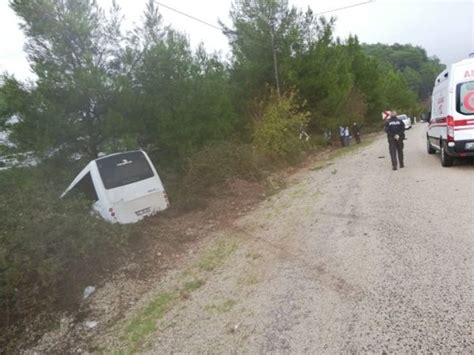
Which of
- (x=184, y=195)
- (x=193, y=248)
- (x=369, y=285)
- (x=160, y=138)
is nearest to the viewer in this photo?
(x=369, y=285)

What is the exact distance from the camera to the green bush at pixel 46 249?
4.49 metres

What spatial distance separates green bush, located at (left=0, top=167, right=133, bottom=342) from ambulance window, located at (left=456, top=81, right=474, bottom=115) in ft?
27.4

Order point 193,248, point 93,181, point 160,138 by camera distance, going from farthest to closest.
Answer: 1. point 160,138
2. point 93,181
3. point 193,248

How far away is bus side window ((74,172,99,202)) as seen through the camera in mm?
8016

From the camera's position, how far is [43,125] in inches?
408

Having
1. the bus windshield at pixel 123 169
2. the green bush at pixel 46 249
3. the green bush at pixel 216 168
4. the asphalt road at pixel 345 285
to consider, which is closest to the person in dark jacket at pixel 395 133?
the asphalt road at pixel 345 285

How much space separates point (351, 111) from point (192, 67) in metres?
17.7

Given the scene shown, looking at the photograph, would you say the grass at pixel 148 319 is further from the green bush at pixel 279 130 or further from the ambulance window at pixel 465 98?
the green bush at pixel 279 130

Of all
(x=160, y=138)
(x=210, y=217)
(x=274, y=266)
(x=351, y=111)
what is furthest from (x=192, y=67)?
(x=351, y=111)

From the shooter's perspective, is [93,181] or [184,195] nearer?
[93,181]

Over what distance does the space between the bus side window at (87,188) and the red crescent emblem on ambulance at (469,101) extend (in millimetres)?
9148

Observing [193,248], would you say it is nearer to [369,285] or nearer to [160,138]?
[369,285]

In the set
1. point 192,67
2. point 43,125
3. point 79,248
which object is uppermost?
point 192,67

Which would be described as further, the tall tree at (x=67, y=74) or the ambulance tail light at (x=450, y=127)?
the tall tree at (x=67, y=74)
